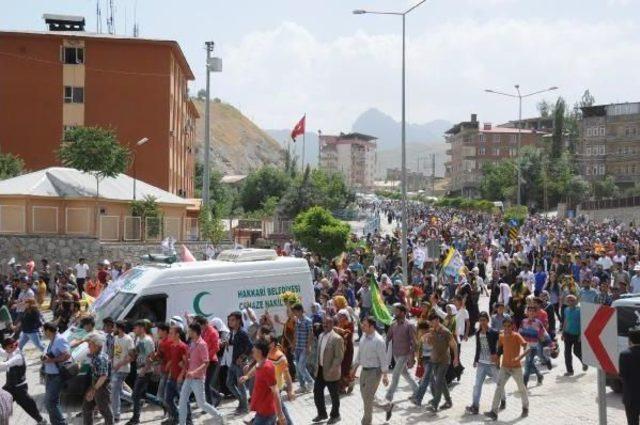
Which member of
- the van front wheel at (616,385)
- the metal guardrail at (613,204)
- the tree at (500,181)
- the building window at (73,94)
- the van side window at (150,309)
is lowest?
the van front wheel at (616,385)

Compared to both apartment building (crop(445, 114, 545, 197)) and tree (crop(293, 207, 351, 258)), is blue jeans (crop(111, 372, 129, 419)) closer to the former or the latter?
tree (crop(293, 207, 351, 258))

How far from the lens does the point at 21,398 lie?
11016 millimetres

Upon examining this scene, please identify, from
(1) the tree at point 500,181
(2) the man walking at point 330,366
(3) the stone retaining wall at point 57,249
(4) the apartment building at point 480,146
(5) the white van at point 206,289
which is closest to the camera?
(2) the man walking at point 330,366

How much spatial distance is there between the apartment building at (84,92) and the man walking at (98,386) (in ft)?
120

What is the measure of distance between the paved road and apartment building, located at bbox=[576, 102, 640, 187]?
347ft

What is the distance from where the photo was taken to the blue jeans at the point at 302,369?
13730 millimetres

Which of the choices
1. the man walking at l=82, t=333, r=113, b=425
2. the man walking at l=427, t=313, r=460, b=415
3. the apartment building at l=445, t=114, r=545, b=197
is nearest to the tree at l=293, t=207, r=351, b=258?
the man walking at l=427, t=313, r=460, b=415

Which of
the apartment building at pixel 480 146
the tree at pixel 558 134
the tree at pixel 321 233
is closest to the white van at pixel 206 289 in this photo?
the tree at pixel 321 233

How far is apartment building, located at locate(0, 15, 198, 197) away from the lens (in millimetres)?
47031

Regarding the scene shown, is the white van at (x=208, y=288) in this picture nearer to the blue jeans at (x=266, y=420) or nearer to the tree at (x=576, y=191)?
the blue jeans at (x=266, y=420)

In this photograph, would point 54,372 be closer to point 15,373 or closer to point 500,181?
point 15,373

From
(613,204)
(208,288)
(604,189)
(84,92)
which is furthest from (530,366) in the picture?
(604,189)

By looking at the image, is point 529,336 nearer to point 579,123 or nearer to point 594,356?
point 594,356

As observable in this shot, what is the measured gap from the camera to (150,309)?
14062 millimetres
